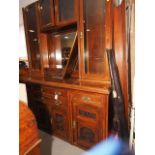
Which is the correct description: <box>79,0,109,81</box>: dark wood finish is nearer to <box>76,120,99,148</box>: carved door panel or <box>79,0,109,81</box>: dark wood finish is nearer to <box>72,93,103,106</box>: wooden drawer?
<box>72,93,103,106</box>: wooden drawer

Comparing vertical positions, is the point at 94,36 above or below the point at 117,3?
below

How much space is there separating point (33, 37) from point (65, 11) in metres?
0.80

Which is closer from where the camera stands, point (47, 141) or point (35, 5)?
point (47, 141)

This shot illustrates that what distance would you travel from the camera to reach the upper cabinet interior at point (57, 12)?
6.16ft

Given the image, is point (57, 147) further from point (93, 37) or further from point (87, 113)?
point (93, 37)

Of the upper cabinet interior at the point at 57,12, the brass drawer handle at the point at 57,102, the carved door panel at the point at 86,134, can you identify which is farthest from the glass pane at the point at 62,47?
the carved door panel at the point at 86,134

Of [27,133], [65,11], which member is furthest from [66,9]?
[27,133]

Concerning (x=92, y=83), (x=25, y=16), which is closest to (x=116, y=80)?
(x=92, y=83)

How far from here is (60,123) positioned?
201 cm

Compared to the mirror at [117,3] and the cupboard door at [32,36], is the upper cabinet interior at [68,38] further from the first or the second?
the mirror at [117,3]

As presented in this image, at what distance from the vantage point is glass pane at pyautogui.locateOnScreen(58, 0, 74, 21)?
1885 millimetres
